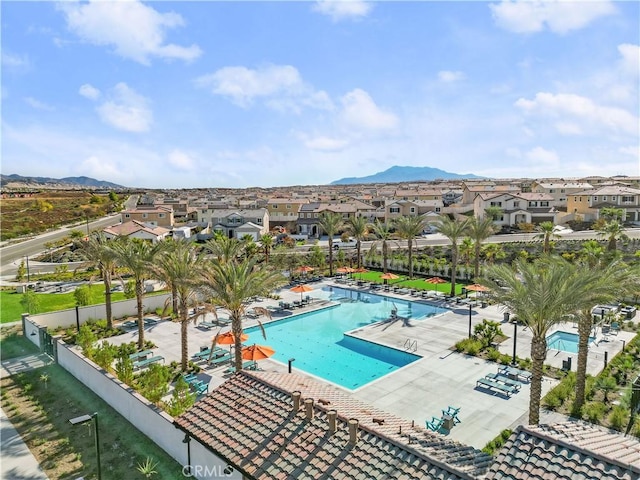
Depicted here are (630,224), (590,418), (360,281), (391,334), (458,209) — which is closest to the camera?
(590,418)

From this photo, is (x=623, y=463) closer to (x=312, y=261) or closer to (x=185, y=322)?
(x=185, y=322)

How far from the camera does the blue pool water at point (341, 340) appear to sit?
23000 mm

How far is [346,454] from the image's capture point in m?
9.76

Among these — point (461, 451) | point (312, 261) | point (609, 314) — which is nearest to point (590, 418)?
point (461, 451)

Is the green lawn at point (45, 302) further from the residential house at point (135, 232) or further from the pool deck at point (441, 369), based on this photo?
the residential house at point (135, 232)

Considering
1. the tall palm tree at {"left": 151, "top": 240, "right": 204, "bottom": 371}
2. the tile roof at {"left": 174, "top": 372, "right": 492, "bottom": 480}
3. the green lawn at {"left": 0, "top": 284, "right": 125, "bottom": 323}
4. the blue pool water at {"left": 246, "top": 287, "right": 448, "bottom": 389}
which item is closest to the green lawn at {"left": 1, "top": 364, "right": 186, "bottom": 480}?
the tile roof at {"left": 174, "top": 372, "right": 492, "bottom": 480}

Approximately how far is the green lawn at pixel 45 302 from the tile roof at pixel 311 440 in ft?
79.3

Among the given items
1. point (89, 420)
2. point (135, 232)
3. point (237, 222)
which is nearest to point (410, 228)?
point (89, 420)

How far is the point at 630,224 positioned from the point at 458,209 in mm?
28044

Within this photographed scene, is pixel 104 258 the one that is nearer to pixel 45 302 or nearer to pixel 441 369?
pixel 45 302
